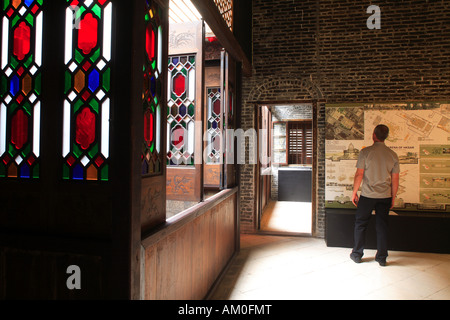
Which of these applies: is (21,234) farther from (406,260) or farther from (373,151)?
(406,260)

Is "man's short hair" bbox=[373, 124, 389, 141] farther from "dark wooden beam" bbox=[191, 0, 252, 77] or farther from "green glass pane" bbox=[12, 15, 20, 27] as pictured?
"green glass pane" bbox=[12, 15, 20, 27]

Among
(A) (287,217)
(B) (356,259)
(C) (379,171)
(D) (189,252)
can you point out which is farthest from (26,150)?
(A) (287,217)

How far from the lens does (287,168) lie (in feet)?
28.8

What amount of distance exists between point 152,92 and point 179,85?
7.66 ft

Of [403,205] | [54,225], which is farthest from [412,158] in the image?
[54,225]

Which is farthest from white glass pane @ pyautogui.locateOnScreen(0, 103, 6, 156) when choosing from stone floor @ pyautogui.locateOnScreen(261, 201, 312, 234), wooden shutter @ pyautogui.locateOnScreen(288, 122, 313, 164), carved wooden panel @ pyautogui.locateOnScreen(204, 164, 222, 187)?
wooden shutter @ pyautogui.locateOnScreen(288, 122, 313, 164)

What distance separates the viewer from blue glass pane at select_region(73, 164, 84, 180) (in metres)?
1.51

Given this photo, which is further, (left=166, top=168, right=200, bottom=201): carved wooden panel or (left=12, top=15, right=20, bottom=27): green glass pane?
(left=166, top=168, right=200, bottom=201): carved wooden panel

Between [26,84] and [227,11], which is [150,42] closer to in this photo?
[26,84]

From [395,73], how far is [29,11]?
484 centimetres

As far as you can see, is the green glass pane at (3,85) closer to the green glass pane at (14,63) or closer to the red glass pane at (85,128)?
the green glass pane at (14,63)

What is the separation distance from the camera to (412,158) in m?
4.49

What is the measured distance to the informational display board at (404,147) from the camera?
442 centimetres

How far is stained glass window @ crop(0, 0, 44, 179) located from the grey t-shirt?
352 cm
